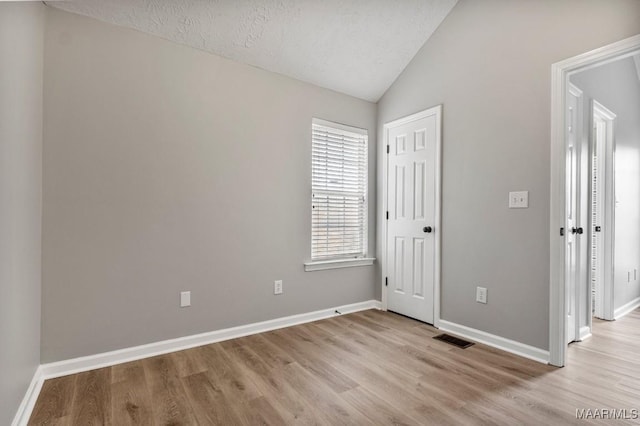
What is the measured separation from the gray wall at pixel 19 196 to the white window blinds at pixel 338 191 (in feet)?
7.03

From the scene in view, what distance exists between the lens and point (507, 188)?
2504 mm

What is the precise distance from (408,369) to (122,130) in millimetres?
2673

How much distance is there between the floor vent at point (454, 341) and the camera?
2586 millimetres

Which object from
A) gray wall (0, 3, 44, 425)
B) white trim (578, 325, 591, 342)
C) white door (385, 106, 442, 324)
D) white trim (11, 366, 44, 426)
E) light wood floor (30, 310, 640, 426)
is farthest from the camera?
white door (385, 106, 442, 324)

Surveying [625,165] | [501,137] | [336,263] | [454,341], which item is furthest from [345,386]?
[625,165]

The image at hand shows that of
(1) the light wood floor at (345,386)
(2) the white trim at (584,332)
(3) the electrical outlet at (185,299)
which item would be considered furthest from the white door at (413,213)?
(3) the electrical outlet at (185,299)

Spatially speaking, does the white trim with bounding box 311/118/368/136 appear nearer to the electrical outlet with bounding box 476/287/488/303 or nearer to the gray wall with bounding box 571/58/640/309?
the electrical outlet with bounding box 476/287/488/303

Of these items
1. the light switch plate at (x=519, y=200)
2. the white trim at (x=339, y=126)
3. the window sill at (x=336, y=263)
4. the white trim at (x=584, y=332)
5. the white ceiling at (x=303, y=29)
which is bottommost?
the white trim at (x=584, y=332)

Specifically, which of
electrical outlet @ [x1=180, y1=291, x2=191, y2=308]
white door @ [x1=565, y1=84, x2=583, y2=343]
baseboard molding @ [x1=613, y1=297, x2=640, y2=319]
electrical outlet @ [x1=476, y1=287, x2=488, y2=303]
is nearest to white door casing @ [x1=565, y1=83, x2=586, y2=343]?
white door @ [x1=565, y1=84, x2=583, y2=343]

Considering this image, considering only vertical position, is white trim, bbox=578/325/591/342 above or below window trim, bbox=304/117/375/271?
below

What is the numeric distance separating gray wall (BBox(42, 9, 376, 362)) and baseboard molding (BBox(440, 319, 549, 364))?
4.39 ft

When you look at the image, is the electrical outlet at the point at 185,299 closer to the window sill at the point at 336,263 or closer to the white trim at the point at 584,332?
the window sill at the point at 336,263

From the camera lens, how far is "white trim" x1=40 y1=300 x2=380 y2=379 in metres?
2.08

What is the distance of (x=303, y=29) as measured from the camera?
2.71 m
